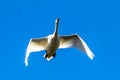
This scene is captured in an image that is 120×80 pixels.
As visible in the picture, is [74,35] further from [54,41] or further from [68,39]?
Result: [54,41]

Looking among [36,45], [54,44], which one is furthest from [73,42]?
[54,44]

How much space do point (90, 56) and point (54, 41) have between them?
8.06 ft

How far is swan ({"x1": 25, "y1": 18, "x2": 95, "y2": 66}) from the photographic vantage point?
38812mm

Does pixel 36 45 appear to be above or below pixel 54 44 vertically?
above

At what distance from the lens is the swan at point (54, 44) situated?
3881cm

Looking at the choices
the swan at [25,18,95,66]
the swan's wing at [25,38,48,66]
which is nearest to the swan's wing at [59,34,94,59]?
the swan at [25,18,95,66]

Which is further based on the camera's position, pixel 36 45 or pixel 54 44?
pixel 36 45

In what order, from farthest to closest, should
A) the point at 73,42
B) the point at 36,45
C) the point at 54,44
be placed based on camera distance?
the point at 73,42, the point at 36,45, the point at 54,44

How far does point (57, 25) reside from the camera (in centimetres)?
3975

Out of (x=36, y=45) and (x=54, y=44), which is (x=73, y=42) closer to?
(x=36, y=45)

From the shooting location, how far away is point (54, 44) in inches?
1522

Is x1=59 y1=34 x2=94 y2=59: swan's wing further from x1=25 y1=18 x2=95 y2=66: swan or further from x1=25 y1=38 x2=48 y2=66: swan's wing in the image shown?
x1=25 y1=38 x2=48 y2=66: swan's wing

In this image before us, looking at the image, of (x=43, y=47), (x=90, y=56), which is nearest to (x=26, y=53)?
(x=43, y=47)

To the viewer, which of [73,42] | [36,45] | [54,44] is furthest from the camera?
[73,42]
